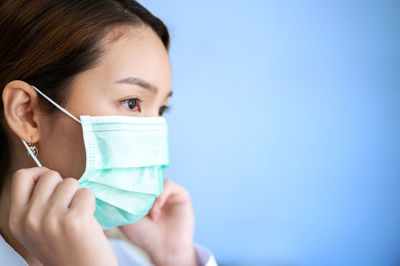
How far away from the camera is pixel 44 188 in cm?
89

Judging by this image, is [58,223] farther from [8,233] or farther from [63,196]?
[8,233]

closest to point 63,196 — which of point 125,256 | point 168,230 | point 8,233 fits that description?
point 8,233

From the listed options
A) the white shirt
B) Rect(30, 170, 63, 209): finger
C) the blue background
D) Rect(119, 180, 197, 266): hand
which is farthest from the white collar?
the blue background

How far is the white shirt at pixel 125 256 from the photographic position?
1.15 metres

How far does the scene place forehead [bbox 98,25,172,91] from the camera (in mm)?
1106

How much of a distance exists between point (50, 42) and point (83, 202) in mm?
515

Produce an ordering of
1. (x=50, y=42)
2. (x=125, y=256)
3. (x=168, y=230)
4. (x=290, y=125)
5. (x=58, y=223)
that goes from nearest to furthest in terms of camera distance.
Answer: (x=58, y=223), (x=50, y=42), (x=168, y=230), (x=125, y=256), (x=290, y=125)

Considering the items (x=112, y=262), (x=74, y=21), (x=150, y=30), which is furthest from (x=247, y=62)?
(x=112, y=262)

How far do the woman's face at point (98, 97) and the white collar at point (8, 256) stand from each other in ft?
1.00

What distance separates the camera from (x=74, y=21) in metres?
1.10

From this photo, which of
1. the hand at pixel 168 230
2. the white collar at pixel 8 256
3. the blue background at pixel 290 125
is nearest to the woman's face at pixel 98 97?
the white collar at pixel 8 256

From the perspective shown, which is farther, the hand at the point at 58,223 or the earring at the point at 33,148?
the earring at the point at 33,148

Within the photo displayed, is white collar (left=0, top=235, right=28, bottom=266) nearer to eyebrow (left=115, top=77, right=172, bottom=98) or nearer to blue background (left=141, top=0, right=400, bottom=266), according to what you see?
eyebrow (left=115, top=77, right=172, bottom=98)

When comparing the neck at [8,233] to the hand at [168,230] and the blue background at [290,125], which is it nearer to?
the hand at [168,230]
